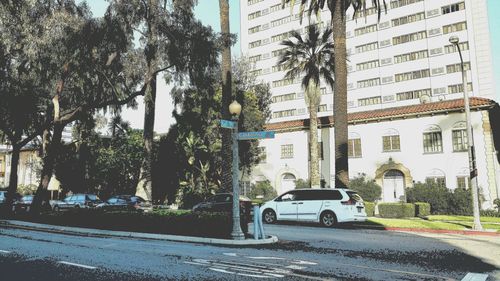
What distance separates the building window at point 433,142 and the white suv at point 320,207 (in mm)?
14943

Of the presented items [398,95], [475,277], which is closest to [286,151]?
[398,95]

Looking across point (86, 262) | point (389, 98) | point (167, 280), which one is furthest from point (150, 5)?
point (389, 98)

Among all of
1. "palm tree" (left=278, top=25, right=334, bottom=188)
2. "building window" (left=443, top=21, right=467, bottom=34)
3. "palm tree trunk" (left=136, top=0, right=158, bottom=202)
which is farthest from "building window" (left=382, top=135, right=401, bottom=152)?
"building window" (left=443, top=21, right=467, bottom=34)

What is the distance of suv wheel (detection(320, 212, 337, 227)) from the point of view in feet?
59.2

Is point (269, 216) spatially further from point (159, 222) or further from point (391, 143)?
point (391, 143)

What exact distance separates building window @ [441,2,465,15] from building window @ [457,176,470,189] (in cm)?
3290

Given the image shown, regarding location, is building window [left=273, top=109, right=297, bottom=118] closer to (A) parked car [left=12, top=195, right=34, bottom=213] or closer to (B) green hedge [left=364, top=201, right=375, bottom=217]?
(A) parked car [left=12, top=195, right=34, bottom=213]

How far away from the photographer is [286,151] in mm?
36719

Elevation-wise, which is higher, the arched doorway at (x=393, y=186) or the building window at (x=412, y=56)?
the building window at (x=412, y=56)

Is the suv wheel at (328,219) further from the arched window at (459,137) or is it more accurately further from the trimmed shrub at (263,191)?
the trimmed shrub at (263,191)

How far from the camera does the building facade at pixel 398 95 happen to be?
2969cm

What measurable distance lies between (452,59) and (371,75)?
37.4 feet

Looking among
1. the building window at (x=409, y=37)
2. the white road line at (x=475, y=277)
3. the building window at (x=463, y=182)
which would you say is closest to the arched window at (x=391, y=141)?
the building window at (x=463, y=182)

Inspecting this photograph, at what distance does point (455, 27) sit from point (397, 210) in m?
38.5
